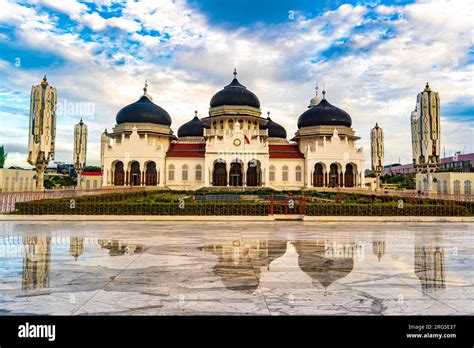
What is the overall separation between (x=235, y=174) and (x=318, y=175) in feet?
37.3

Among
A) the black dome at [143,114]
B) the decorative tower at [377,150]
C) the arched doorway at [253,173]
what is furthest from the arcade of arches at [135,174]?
the decorative tower at [377,150]

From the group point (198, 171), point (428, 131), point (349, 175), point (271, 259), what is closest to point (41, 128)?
point (198, 171)

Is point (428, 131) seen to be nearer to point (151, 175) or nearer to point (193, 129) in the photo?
point (151, 175)

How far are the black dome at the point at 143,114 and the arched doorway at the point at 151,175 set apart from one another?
22.2 ft

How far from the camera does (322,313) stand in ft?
13.0

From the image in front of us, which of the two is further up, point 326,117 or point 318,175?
point 326,117

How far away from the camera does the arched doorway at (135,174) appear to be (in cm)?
4931

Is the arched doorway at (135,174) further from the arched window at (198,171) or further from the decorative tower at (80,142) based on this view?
the arched window at (198,171)

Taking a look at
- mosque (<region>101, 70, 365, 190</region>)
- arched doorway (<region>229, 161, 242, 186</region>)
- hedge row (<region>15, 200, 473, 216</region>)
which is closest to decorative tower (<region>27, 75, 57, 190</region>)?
hedge row (<region>15, 200, 473, 216</region>)

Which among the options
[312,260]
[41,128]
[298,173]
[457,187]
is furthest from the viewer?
[298,173]

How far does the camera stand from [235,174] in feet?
162

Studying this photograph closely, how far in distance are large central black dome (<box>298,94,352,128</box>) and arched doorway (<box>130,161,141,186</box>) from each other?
81.4ft

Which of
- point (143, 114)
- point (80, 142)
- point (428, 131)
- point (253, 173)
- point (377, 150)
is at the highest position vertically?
point (143, 114)
